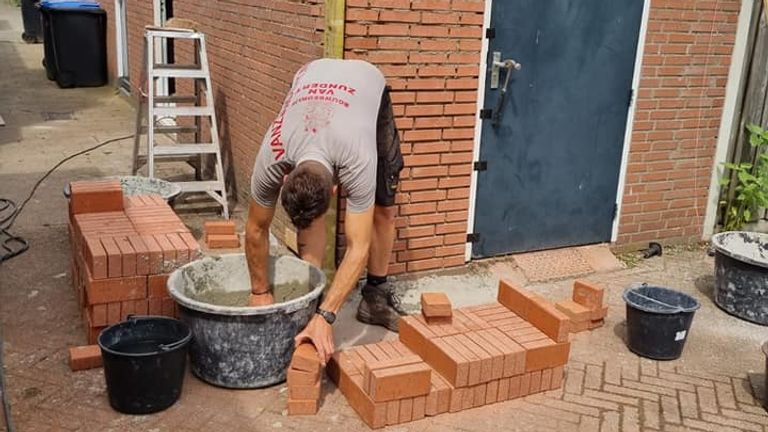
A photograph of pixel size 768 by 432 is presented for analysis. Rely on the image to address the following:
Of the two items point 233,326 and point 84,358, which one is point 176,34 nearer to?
point 84,358

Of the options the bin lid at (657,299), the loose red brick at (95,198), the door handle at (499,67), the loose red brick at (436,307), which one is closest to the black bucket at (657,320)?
the bin lid at (657,299)

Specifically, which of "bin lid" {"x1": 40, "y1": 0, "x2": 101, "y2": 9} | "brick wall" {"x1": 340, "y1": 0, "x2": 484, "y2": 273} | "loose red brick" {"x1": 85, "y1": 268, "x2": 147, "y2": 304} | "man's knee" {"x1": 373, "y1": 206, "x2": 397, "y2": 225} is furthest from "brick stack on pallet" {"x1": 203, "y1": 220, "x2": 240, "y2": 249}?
"bin lid" {"x1": 40, "y1": 0, "x2": 101, "y2": 9}

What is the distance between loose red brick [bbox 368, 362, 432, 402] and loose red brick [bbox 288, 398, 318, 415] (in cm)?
29

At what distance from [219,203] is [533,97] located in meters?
2.88

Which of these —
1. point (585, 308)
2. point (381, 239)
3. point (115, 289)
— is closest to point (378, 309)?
point (381, 239)

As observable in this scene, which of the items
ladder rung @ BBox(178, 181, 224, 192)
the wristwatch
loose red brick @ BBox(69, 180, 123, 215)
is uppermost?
loose red brick @ BBox(69, 180, 123, 215)

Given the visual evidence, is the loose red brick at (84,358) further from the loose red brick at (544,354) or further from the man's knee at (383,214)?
the loose red brick at (544,354)

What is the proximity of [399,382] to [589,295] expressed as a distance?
1.77 m

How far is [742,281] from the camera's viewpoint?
4.95m

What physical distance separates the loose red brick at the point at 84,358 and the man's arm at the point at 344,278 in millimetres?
1146

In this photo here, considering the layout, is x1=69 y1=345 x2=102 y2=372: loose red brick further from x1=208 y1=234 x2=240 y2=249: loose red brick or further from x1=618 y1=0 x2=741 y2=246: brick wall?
x1=618 y1=0 x2=741 y2=246: brick wall

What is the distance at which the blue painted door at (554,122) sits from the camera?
527 cm

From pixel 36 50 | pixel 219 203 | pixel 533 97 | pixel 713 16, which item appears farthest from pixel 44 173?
pixel 36 50

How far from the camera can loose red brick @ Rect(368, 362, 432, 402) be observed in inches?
135
